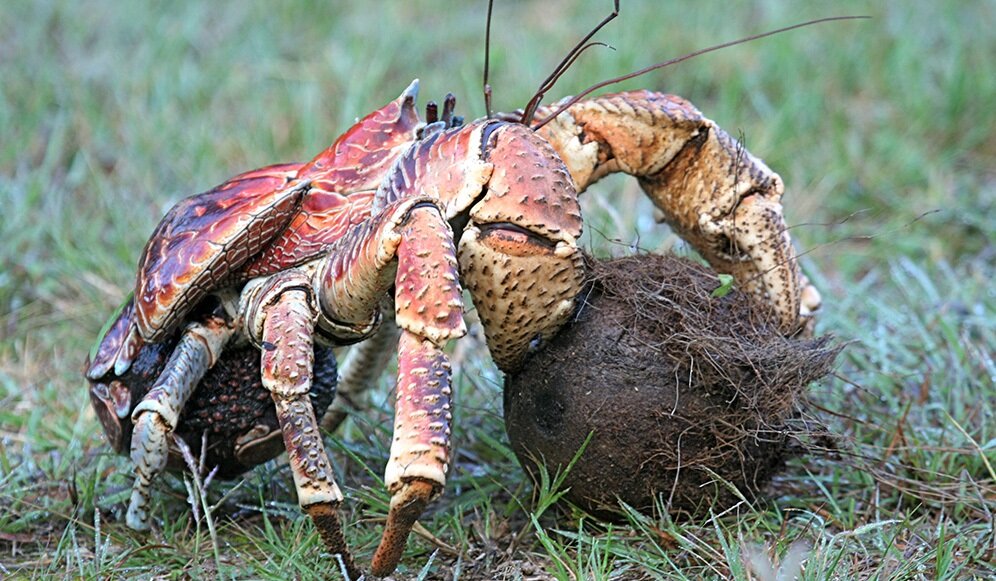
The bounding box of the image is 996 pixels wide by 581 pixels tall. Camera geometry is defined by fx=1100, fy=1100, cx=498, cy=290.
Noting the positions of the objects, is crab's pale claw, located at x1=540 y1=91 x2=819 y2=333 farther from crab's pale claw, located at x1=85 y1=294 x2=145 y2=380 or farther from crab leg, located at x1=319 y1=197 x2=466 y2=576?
crab's pale claw, located at x1=85 y1=294 x2=145 y2=380

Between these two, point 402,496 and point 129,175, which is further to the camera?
point 129,175

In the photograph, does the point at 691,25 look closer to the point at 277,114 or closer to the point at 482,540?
the point at 277,114

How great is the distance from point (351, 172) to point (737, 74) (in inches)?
151

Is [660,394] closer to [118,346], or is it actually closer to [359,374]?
[359,374]

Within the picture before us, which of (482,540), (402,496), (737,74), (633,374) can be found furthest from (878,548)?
(737,74)

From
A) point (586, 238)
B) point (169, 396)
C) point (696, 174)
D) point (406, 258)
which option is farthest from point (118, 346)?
point (586, 238)

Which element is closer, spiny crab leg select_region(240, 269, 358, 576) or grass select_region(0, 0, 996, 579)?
spiny crab leg select_region(240, 269, 358, 576)

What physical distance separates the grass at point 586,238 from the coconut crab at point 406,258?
27 cm

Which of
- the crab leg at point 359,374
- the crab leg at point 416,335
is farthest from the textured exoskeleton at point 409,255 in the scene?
the crab leg at point 359,374

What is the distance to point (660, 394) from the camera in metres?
2.59

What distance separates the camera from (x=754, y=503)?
111 inches

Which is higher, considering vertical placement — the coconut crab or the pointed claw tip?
the coconut crab

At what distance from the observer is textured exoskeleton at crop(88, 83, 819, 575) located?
7.48ft

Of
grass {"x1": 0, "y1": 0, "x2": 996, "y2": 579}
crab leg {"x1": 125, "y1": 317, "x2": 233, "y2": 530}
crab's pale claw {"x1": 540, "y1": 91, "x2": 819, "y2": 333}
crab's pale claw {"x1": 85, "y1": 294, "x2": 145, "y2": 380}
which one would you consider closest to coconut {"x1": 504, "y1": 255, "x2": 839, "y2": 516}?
grass {"x1": 0, "y1": 0, "x2": 996, "y2": 579}
